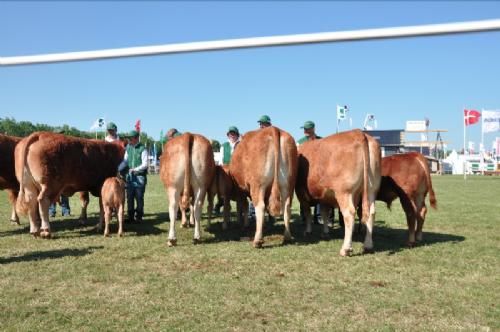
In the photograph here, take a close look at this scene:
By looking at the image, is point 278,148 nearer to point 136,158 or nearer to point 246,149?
point 246,149

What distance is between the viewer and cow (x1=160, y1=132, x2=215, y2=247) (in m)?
7.40

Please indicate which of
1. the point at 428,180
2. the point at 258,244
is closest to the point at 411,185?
the point at 428,180

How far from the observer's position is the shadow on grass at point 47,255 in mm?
6410

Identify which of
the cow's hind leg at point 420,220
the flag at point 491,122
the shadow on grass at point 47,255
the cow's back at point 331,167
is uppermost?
the flag at point 491,122

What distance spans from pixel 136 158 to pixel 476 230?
7.70 m

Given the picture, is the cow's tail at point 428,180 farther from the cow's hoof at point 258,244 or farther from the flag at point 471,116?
the flag at point 471,116

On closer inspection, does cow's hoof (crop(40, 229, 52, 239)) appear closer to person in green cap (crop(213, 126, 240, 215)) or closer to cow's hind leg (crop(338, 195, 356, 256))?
person in green cap (crop(213, 126, 240, 215))

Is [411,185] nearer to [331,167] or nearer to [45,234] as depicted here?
[331,167]

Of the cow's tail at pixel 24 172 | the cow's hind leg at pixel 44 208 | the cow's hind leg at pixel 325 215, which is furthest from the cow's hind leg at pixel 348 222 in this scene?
the cow's tail at pixel 24 172

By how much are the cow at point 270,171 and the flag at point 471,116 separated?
3469 cm

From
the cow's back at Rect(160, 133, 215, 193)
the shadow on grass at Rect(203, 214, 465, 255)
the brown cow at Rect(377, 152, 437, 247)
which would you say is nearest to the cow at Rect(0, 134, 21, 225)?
the cow's back at Rect(160, 133, 215, 193)

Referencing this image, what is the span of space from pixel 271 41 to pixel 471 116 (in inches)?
1520

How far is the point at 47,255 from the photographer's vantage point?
6.69m

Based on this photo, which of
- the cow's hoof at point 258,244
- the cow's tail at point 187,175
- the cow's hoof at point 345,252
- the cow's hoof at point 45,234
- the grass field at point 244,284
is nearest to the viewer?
the grass field at point 244,284
